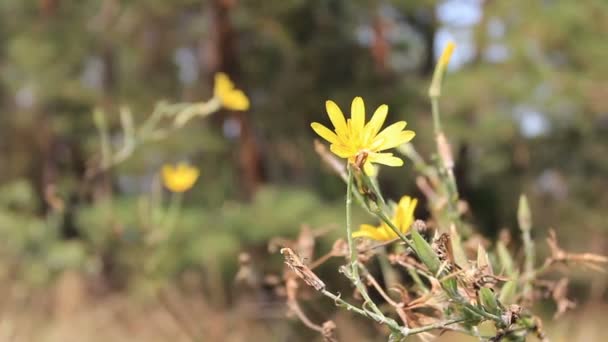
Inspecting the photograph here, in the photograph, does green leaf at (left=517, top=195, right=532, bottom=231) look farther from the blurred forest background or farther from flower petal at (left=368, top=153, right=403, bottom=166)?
the blurred forest background

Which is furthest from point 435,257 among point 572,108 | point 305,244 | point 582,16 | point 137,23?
point 572,108

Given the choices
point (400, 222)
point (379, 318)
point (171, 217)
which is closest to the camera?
point (379, 318)

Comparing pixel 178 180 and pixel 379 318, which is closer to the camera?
pixel 379 318

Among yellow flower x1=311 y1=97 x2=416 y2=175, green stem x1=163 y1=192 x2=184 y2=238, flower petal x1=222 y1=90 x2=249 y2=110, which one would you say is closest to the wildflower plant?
yellow flower x1=311 y1=97 x2=416 y2=175

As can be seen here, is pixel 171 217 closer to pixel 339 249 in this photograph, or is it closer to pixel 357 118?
pixel 339 249

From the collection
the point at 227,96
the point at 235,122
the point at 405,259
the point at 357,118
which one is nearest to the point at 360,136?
the point at 357,118
